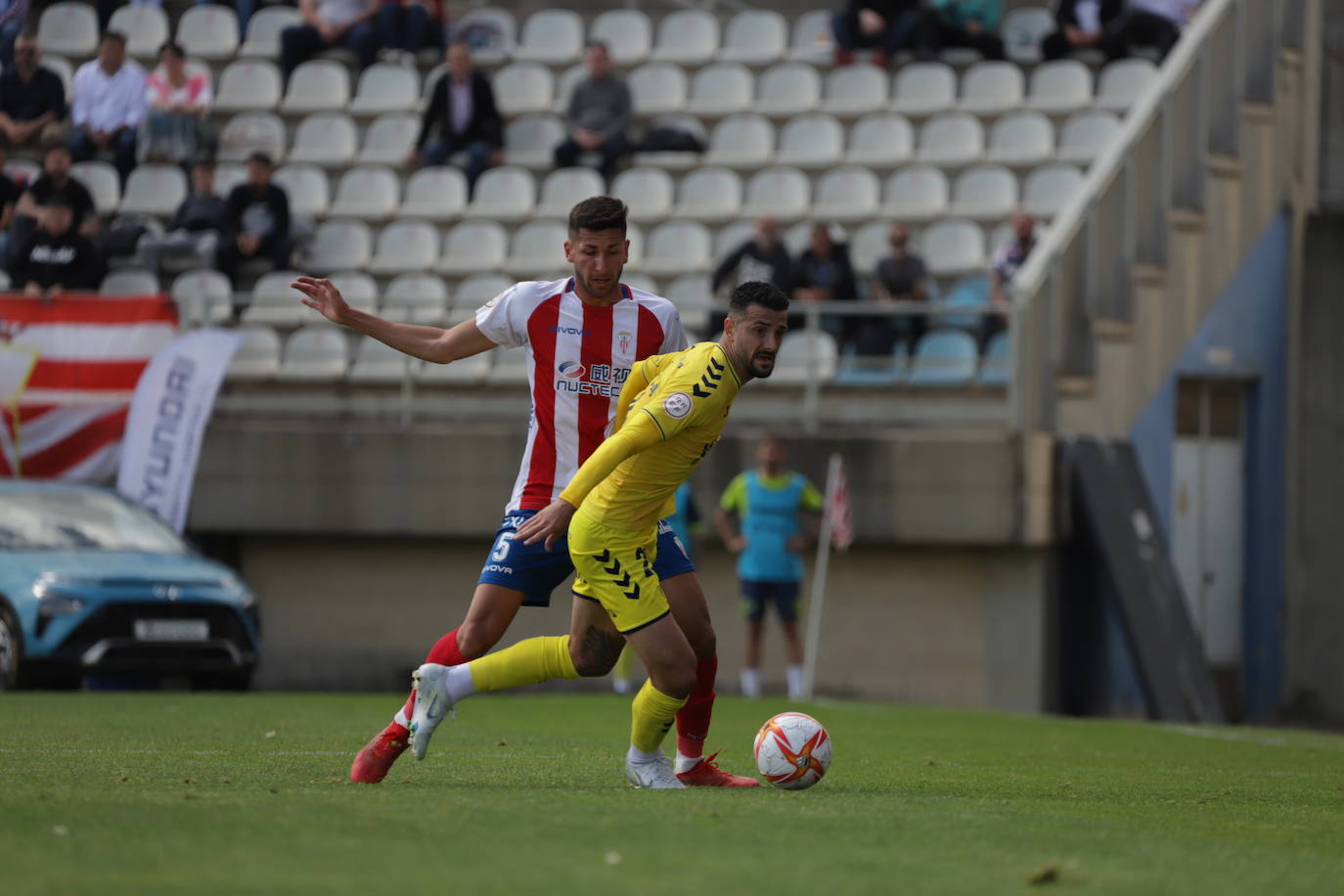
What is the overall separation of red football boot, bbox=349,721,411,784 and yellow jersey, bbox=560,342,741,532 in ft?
3.42

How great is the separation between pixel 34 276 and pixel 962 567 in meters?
9.05

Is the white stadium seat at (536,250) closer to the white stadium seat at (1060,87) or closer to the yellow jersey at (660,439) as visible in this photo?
the white stadium seat at (1060,87)

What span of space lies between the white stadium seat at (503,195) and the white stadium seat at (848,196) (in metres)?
2.95

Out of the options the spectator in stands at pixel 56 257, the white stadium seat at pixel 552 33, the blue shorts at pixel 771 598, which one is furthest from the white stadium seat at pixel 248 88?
the blue shorts at pixel 771 598

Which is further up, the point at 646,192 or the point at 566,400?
the point at 646,192

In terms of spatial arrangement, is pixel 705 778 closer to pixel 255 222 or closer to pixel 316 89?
pixel 255 222

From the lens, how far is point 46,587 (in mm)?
15453

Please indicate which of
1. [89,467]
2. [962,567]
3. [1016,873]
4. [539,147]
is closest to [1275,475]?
[962,567]

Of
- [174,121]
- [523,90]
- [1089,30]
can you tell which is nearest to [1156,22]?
[1089,30]

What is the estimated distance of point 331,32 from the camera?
77.5 feet

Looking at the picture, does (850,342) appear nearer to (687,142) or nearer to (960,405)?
(960,405)

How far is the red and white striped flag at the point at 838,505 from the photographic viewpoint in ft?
56.0

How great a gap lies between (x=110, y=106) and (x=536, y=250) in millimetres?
5199

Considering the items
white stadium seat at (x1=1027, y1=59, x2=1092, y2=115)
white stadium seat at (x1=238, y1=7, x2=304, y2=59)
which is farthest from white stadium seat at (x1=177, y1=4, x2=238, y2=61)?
white stadium seat at (x1=1027, y1=59, x2=1092, y2=115)
